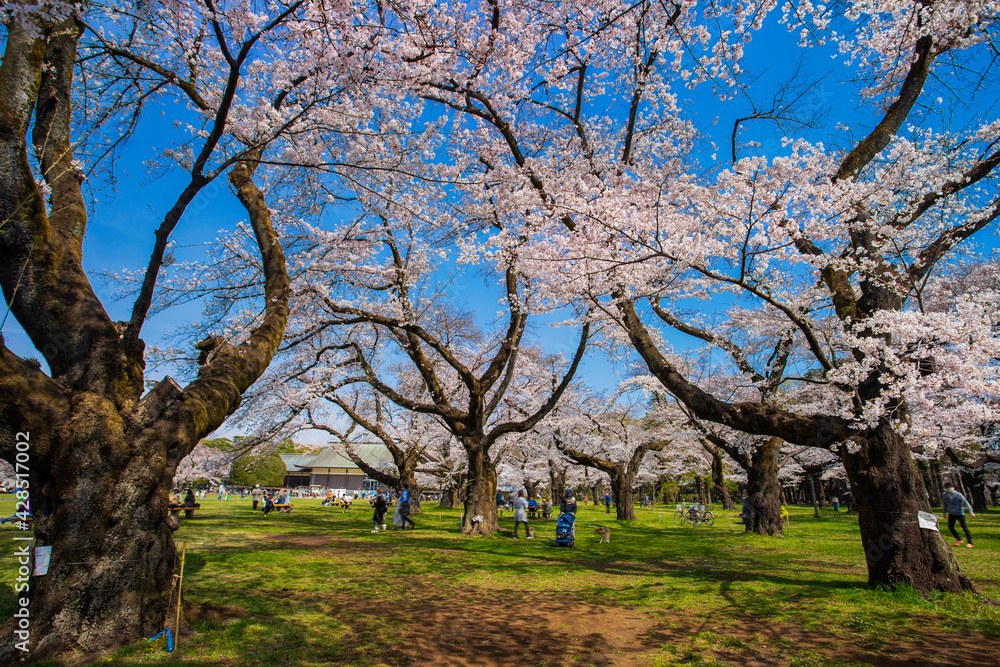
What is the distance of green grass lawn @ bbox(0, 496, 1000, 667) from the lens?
13.4 feet

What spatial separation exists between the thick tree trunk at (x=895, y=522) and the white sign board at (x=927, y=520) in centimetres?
Answer: 5

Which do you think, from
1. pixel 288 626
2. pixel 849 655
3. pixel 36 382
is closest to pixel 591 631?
pixel 849 655

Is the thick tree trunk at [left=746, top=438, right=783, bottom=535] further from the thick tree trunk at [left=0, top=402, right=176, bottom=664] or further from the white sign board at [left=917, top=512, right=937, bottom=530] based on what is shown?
the thick tree trunk at [left=0, top=402, right=176, bottom=664]

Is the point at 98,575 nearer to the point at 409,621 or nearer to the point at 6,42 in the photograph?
the point at 409,621

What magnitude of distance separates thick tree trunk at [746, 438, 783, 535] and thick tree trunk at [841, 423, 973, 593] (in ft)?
29.9

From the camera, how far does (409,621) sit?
5027mm

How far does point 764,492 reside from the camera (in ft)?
50.3

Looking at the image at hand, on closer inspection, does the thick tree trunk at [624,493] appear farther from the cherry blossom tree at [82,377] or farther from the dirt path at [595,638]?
the cherry blossom tree at [82,377]

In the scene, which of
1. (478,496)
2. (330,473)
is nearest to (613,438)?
(478,496)

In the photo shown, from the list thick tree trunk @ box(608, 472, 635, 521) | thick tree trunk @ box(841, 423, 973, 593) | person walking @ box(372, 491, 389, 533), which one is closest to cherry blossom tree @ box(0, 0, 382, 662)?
thick tree trunk @ box(841, 423, 973, 593)

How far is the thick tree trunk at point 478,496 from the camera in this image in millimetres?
13336

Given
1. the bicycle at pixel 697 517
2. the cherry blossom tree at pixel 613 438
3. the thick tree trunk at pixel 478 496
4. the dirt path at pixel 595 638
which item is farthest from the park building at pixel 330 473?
the dirt path at pixel 595 638

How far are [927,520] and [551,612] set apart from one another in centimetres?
480

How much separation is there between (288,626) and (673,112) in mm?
10541
